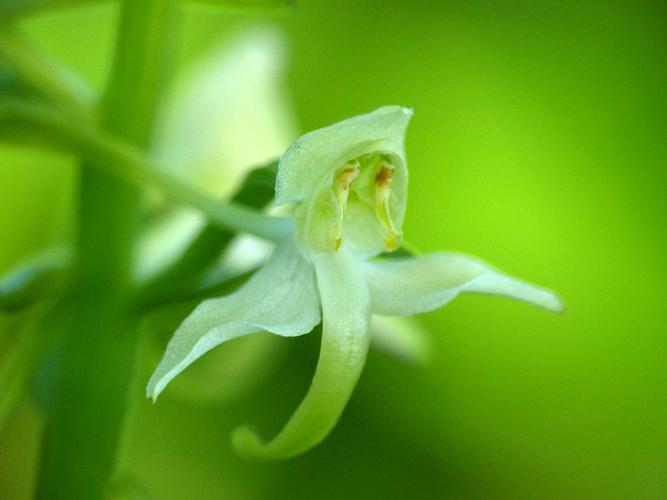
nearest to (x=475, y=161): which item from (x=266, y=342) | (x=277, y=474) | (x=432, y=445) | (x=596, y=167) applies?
(x=596, y=167)

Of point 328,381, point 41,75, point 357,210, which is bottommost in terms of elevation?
point 328,381

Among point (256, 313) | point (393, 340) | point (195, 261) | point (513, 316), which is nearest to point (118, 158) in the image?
point (195, 261)

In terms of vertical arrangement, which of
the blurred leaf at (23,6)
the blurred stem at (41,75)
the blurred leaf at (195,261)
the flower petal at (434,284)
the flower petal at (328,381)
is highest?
the blurred leaf at (23,6)

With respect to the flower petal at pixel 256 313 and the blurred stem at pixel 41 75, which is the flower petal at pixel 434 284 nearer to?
the flower petal at pixel 256 313

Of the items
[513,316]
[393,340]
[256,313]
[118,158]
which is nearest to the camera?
[256,313]

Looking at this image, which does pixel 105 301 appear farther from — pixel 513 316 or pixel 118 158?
pixel 513 316

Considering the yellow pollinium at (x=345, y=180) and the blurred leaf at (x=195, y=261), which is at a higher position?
the yellow pollinium at (x=345, y=180)

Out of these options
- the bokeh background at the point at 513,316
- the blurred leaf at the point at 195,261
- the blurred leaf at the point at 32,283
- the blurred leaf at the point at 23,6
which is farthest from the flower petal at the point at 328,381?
the bokeh background at the point at 513,316
